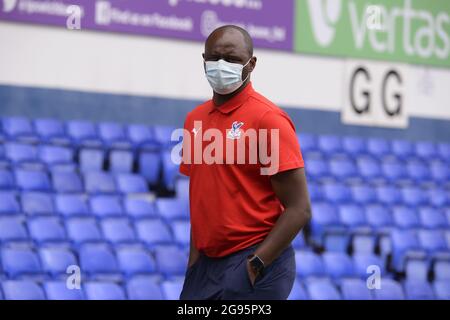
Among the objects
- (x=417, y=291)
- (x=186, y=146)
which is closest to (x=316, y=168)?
(x=417, y=291)

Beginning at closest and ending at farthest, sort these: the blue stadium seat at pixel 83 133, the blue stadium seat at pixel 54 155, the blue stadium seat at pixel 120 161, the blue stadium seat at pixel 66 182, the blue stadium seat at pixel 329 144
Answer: the blue stadium seat at pixel 66 182
the blue stadium seat at pixel 54 155
the blue stadium seat at pixel 83 133
the blue stadium seat at pixel 120 161
the blue stadium seat at pixel 329 144

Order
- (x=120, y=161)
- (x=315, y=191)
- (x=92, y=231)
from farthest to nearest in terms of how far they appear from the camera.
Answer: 1. (x=315, y=191)
2. (x=120, y=161)
3. (x=92, y=231)

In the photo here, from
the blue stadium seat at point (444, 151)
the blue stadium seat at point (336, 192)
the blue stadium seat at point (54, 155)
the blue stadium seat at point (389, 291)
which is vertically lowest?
the blue stadium seat at point (389, 291)

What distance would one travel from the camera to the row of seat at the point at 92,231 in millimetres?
7882

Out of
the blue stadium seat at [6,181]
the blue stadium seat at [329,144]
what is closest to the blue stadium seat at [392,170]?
the blue stadium seat at [329,144]

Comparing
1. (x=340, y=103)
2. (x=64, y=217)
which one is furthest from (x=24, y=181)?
(x=340, y=103)

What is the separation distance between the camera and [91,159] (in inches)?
401

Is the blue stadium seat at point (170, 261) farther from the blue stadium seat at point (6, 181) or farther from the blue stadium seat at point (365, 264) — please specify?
the blue stadium seat at point (365, 264)

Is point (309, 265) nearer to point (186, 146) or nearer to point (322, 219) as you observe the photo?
point (322, 219)

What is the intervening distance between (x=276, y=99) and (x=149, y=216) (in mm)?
4046

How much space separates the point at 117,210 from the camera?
29.2 feet

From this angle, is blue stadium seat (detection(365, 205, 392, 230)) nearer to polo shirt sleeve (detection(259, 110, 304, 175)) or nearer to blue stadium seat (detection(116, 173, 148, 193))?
blue stadium seat (detection(116, 173, 148, 193))

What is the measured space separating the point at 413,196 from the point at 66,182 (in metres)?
4.41

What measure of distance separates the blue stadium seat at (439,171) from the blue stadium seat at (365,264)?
10.0 feet
